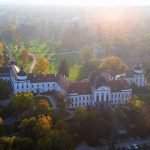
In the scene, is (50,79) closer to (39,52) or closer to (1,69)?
(1,69)

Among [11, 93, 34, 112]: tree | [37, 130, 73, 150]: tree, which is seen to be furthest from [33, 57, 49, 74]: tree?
[37, 130, 73, 150]: tree

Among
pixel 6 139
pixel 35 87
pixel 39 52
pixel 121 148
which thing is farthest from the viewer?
pixel 39 52

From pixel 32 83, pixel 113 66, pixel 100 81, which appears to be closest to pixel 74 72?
pixel 113 66

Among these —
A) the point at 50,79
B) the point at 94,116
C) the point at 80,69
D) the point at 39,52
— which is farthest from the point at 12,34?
the point at 94,116

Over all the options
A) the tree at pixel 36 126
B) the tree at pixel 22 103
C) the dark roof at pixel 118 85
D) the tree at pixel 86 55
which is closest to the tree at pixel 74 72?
the tree at pixel 86 55

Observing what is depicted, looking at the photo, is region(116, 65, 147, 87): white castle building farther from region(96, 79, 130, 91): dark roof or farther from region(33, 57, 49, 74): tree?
region(33, 57, 49, 74): tree

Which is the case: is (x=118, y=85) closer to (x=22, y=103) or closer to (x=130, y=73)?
(x=130, y=73)

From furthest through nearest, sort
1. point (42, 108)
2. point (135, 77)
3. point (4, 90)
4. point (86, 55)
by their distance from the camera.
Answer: point (86, 55) → point (135, 77) → point (4, 90) → point (42, 108)
